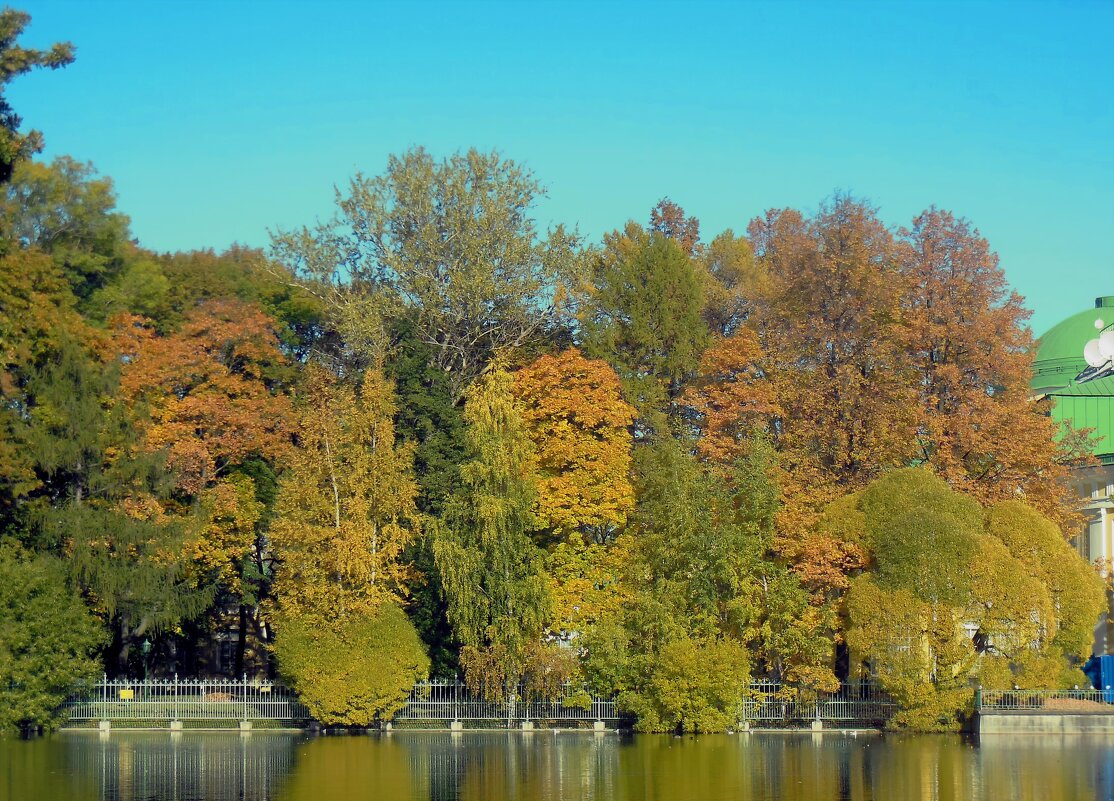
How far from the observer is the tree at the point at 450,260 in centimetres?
5488

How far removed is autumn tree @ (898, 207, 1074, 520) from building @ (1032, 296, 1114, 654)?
4495mm

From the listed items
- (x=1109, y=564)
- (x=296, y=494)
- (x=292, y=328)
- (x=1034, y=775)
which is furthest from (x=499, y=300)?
(x=1034, y=775)

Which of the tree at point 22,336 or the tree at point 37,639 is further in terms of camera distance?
the tree at point 22,336

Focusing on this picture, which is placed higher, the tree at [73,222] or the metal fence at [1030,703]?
the tree at [73,222]

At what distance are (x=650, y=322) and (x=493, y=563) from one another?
43.5 feet

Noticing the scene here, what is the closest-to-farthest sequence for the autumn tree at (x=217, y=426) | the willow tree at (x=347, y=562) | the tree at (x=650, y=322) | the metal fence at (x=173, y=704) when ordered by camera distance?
the willow tree at (x=347, y=562) < the metal fence at (x=173, y=704) < the autumn tree at (x=217, y=426) < the tree at (x=650, y=322)

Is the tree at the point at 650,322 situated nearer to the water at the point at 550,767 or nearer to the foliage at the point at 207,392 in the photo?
the foliage at the point at 207,392

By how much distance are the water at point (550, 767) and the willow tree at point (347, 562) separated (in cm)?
158

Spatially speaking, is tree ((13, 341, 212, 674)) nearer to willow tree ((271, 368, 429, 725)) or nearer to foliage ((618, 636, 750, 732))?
willow tree ((271, 368, 429, 725))

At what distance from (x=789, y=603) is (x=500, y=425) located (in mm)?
10249

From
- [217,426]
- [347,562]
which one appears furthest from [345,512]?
[217,426]

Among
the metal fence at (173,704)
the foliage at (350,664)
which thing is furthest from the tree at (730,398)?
the metal fence at (173,704)

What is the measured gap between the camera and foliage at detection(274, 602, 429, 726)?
146 ft

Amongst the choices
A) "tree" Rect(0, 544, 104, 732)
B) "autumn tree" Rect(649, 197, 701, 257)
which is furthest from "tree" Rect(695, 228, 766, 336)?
"tree" Rect(0, 544, 104, 732)
